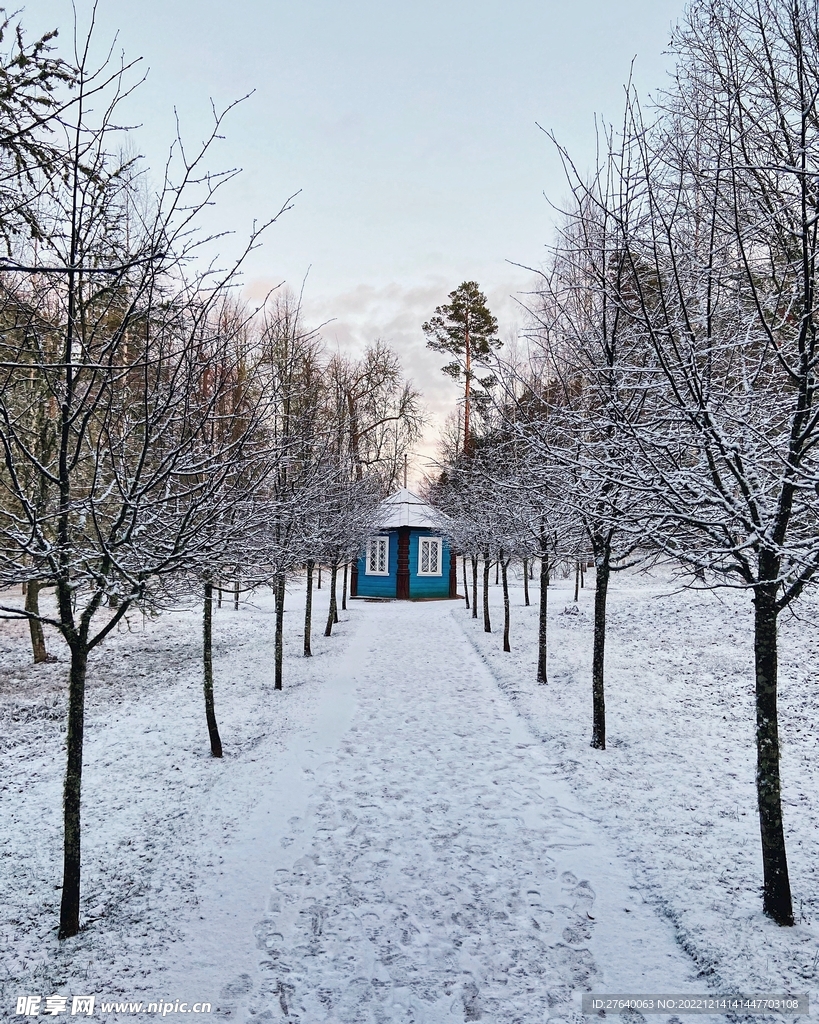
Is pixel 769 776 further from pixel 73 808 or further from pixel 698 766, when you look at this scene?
pixel 73 808

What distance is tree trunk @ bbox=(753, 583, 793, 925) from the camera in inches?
147

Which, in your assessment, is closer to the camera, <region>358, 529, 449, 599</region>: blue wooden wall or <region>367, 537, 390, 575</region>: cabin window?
<region>358, 529, 449, 599</region>: blue wooden wall

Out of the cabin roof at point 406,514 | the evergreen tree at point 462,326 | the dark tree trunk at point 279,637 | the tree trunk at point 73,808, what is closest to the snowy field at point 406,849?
the tree trunk at point 73,808

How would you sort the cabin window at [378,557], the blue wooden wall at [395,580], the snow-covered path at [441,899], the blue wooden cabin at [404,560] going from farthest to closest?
1. the cabin window at [378,557]
2. the blue wooden wall at [395,580]
3. the blue wooden cabin at [404,560]
4. the snow-covered path at [441,899]

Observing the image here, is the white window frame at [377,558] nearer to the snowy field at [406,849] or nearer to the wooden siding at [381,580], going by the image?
the wooden siding at [381,580]

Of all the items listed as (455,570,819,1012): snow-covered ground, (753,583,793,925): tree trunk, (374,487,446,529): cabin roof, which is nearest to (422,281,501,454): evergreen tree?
(374,487,446,529): cabin roof

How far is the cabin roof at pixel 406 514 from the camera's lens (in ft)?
79.5

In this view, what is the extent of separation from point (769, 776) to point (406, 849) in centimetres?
308

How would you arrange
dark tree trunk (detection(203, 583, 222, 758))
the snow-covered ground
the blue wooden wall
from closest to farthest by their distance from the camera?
the snow-covered ground
dark tree trunk (detection(203, 583, 222, 758))
the blue wooden wall

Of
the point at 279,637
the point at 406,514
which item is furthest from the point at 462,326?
the point at 279,637

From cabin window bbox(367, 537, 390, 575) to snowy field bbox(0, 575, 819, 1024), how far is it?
16.2 m

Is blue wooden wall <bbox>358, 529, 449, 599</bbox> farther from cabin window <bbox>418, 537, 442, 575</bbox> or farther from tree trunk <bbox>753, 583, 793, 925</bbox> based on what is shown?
tree trunk <bbox>753, 583, 793, 925</bbox>

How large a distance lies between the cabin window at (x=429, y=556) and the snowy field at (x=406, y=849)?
636 inches

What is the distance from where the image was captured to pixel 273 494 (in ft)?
33.2
